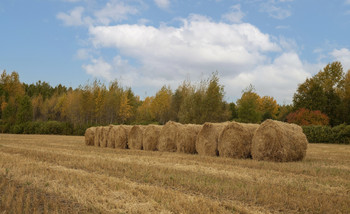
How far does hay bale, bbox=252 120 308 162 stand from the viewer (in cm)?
1027

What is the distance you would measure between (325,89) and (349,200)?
146ft

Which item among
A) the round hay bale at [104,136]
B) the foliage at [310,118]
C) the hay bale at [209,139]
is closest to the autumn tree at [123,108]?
the foliage at [310,118]

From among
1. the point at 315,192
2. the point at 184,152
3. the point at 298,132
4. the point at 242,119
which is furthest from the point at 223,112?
the point at 315,192

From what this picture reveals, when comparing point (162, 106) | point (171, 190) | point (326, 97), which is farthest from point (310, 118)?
point (171, 190)

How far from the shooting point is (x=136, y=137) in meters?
16.2

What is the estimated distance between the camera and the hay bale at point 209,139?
12.5 m

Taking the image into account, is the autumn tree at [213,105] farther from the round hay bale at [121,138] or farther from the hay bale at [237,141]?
the hay bale at [237,141]

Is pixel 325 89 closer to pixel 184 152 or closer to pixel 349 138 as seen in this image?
pixel 349 138

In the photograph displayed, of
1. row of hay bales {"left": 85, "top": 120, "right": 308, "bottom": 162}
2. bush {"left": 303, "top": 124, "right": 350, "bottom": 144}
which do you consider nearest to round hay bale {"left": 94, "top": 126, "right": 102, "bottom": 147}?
row of hay bales {"left": 85, "top": 120, "right": 308, "bottom": 162}

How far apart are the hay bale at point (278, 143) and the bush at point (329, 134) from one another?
16.8 meters

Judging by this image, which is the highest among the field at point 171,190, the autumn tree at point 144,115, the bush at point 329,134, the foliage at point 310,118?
the autumn tree at point 144,115

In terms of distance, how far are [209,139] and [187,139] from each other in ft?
4.23

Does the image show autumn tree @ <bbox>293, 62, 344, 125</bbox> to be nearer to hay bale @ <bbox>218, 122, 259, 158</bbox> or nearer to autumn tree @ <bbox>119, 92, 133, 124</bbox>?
autumn tree @ <bbox>119, 92, 133, 124</bbox>

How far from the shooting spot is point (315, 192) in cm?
552
